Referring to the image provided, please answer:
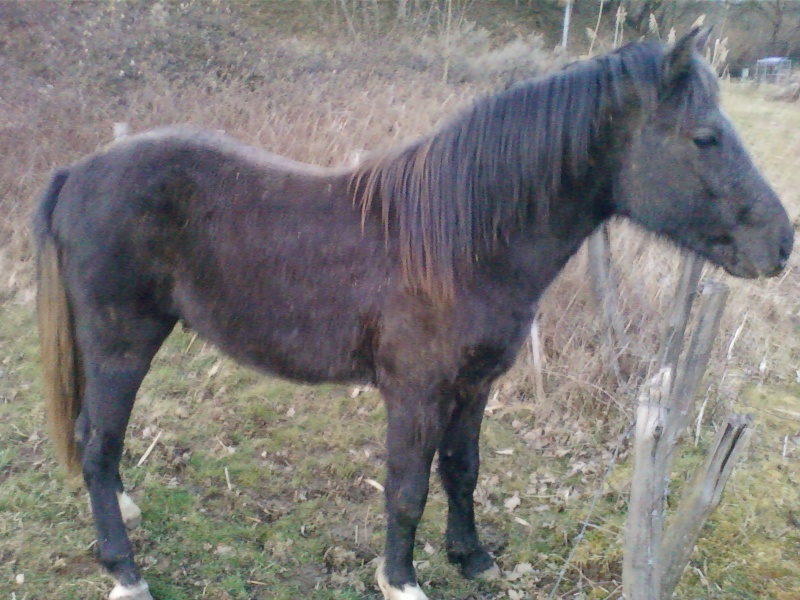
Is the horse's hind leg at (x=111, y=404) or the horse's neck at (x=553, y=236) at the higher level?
the horse's neck at (x=553, y=236)

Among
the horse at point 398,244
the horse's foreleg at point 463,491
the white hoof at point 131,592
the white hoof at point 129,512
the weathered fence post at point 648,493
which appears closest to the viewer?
the weathered fence post at point 648,493

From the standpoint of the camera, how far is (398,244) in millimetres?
2090

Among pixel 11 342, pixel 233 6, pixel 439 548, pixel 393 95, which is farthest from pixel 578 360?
pixel 233 6

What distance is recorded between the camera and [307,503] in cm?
302

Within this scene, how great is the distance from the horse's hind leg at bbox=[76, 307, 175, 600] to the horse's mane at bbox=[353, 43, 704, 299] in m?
1.17

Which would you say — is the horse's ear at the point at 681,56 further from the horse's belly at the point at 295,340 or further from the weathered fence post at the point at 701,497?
the horse's belly at the point at 295,340

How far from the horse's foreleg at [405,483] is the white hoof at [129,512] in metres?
1.19

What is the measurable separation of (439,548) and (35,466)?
2228 millimetres

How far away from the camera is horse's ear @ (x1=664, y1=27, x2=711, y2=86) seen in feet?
5.61

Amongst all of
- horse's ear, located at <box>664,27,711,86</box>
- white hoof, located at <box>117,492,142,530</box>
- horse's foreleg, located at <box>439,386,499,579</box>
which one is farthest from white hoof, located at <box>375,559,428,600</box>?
horse's ear, located at <box>664,27,711,86</box>

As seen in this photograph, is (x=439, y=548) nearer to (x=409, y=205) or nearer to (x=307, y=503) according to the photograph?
(x=307, y=503)

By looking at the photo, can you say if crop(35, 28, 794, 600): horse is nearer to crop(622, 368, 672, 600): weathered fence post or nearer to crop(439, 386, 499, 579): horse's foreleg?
crop(439, 386, 499, 579): horse's foreleg

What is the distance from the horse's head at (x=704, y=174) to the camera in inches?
69.7

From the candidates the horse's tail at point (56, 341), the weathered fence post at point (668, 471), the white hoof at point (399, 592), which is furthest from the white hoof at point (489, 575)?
the horse's tail at point (56, 341)
